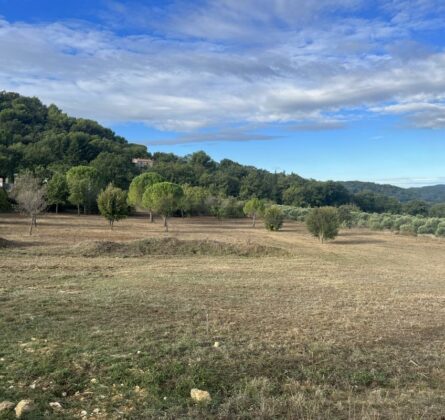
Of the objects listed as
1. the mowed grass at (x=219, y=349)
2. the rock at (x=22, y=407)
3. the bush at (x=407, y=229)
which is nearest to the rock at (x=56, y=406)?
the mowed grass at (x=219, y=349)

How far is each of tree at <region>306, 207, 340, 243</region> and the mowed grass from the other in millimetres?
32757

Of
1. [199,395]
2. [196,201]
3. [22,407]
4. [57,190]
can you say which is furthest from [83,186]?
[199,395]

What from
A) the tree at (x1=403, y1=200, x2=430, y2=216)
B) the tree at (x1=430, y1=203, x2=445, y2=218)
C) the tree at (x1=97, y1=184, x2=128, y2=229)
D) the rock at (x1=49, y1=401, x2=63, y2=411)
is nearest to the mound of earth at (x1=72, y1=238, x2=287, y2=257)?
the rock at (x1=49, y1=401, x2=63, y2=411)

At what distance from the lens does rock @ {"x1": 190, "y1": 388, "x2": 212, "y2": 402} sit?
541 cm

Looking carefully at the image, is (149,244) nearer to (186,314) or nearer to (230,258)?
(230,258)

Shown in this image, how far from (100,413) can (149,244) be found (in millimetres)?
22644

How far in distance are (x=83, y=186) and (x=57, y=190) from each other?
411 cm

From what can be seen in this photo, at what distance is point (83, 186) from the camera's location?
240 ft

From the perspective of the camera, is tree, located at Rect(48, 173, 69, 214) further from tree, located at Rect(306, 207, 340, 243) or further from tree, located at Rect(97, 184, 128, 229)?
tree, located at Rect(306, 207, 340, 243)

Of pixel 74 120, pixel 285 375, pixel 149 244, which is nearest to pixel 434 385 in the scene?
pixel 285 375

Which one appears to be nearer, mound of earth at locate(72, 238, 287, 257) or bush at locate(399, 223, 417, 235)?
mound of earth at locate(72, 238, 287, 257)

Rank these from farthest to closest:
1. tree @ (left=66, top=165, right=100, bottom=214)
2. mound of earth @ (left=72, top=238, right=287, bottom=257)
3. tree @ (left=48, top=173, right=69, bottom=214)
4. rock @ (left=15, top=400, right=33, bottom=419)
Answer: tree @ (left=66, top=165, right=100, bottom=214), tree @ (left=48, top=173, right=69, bottom=214), mound of earth @ (left=72, top=238, right=287, bottom=257), rock @ (left=15, top=400, right=33, bottom=419)

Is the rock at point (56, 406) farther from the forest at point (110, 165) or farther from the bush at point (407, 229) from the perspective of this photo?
the forest at point (110, 165)

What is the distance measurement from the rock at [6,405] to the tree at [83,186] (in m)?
70.5
